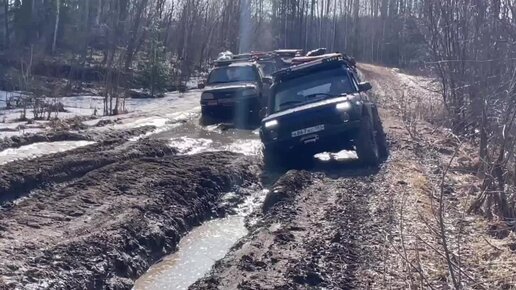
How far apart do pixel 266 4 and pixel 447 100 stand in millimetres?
51629

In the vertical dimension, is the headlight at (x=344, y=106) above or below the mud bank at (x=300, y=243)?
above

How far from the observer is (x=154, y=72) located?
113 feet

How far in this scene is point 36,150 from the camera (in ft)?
49.1

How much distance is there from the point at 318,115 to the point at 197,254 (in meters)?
4.51

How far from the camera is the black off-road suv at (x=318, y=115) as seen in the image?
1283 cm

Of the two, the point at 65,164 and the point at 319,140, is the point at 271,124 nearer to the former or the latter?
the point at 319,140

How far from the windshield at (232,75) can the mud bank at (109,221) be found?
9084 mm

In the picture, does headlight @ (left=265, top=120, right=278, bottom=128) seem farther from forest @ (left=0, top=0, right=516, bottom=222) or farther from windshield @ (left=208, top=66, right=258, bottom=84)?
windshield @ (left=208, top=66, right=258, bottom=84)

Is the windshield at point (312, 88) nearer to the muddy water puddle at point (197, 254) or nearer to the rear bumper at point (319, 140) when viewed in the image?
the rear bumper at point (319, 140)

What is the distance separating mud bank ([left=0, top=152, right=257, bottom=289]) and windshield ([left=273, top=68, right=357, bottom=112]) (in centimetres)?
141

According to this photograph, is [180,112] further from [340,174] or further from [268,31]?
[268,31]

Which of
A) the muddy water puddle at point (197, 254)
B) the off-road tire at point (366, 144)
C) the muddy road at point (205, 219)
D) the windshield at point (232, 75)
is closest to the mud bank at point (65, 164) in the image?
the muddy road at point (205, 219)

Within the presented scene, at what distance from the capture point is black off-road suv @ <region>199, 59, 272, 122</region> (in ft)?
71.9

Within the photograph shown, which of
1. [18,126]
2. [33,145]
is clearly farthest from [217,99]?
[33,145]
